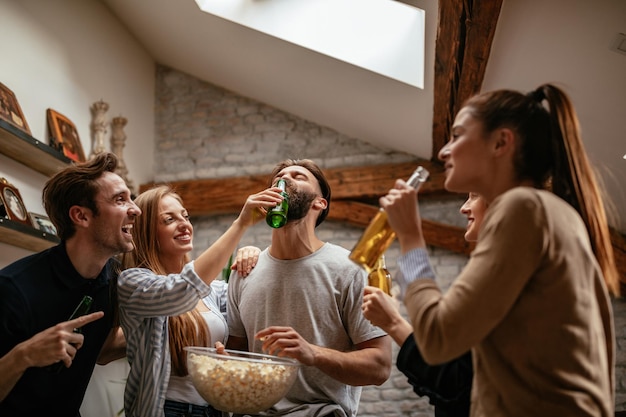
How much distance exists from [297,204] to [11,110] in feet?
7.96

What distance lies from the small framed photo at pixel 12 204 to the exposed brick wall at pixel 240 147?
2138 millimetres

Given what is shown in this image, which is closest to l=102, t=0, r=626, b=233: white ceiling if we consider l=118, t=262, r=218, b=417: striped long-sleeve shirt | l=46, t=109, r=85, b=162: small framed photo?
l=46, t=109, r=85, b=162: small framed photo

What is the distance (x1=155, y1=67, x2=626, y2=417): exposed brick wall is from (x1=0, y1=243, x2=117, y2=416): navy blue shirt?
330 centimetres

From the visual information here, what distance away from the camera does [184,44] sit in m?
5.49

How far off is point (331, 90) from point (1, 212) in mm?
2677

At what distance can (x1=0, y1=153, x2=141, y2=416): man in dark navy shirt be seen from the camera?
1.68 metres

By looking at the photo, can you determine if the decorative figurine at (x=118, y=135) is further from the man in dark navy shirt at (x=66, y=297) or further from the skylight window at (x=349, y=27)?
the man in dark navy shirt at (x=66, y=297)

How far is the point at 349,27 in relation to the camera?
4441 millimetres

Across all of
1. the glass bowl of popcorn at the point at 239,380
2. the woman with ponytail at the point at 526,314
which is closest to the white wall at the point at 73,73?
the glass bowl of popcorn at the point at 239,380

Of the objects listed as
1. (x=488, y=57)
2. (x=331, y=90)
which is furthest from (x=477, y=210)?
(x=331, y=90)

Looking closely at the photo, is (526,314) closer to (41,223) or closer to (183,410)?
(183,410)

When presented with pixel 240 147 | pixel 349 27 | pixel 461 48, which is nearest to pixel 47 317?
pixel 461 48

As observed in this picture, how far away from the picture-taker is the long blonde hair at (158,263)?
2023 millimetres

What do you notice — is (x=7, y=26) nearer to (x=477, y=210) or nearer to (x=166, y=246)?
(x=166, y=246)
